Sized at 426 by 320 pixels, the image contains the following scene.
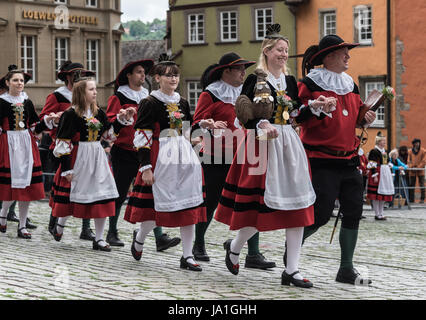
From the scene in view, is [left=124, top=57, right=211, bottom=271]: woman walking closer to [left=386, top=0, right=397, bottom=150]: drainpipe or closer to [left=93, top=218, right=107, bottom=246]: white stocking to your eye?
[left=93, top=218, right=107, bottom=246]: white stocking

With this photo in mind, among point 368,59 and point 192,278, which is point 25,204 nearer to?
point 192,278

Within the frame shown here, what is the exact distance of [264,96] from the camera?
744cm

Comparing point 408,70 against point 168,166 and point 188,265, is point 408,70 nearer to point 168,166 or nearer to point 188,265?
point 168,166

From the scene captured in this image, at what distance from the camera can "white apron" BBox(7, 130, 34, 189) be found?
1209cm

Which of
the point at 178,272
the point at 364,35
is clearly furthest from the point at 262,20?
the point at 178,272

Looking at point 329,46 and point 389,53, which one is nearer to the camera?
point 329,46

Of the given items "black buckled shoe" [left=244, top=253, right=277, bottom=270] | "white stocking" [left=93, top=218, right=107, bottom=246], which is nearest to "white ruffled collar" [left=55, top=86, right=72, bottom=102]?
"white stocking" [left=93, top=218, right=107, bottom=246]

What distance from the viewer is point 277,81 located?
777 cm

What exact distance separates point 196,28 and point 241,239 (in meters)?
35.7

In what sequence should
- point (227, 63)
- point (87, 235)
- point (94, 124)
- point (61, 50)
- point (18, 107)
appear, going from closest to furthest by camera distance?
point (227, 63) < point (94, 124) < point (87, 235) < point (18, 107) < point (61, 50)

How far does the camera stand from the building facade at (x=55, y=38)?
42.4 meters

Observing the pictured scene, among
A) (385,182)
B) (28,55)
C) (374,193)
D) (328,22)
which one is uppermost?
(328,22)

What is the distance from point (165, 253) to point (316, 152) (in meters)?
2.88
